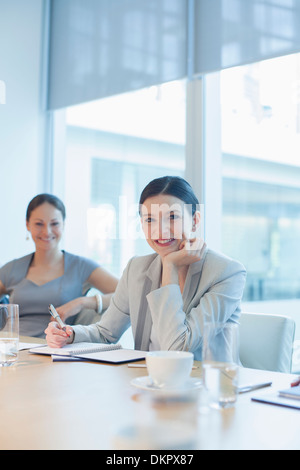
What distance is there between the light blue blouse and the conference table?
59.7 inches

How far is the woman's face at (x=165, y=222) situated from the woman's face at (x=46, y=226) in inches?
41.9

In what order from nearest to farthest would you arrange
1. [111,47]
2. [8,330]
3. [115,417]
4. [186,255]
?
[115,417]
[8,330]
[186,255]
[111,47]

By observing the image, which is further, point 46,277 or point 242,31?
point 46,277

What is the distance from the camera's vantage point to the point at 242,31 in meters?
2.70

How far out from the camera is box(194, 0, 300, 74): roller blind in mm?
2520

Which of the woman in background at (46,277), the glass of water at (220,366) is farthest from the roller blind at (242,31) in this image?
the glass of water at (220,366)

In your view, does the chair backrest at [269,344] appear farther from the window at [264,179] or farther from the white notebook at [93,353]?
the window at [264,179]

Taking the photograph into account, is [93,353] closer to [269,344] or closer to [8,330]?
[8,330]

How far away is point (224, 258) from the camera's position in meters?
1.88

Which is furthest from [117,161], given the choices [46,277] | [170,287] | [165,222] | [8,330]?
[8,330]

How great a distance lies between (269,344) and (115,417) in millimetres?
995

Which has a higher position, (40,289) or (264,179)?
(264,179)
